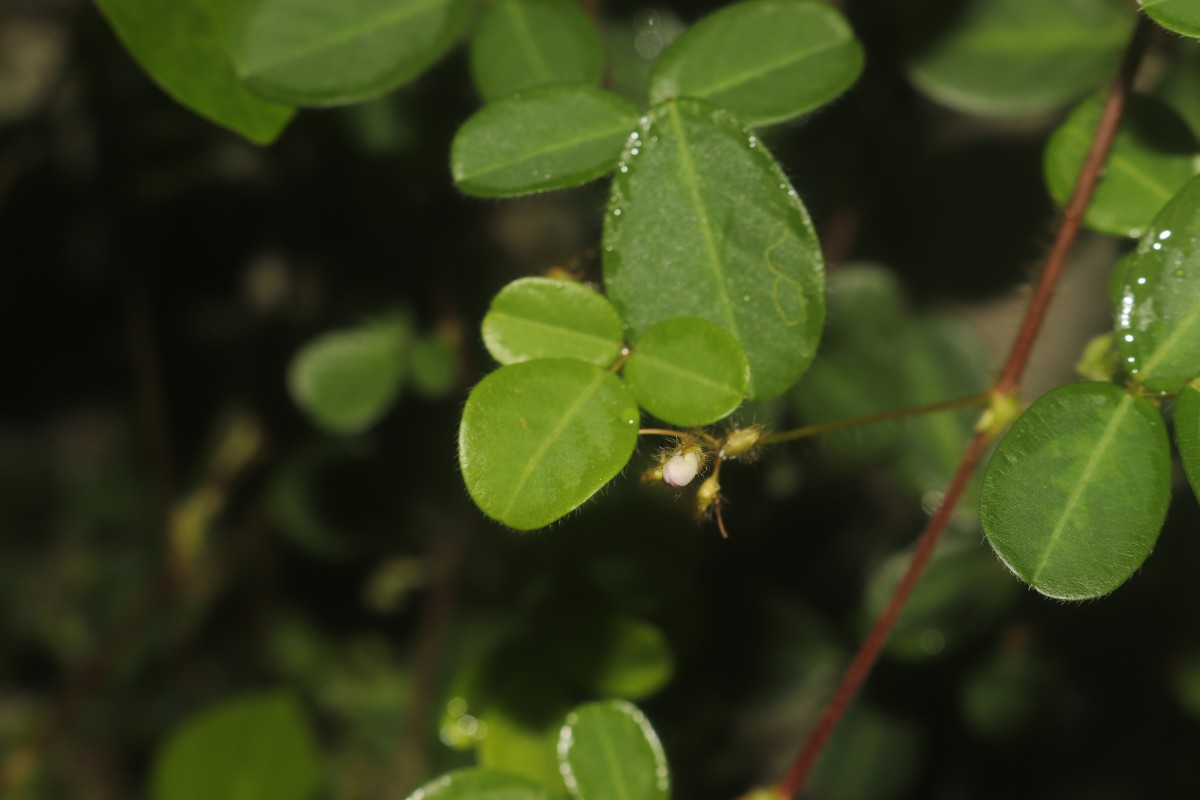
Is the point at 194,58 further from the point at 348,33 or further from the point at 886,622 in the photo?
the point at 886,622

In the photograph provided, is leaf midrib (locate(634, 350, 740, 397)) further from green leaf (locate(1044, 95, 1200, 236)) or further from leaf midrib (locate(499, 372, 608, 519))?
green leaf (locate(1044, 95, 1200, 236))

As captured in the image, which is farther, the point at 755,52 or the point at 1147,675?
the point at 1147,675

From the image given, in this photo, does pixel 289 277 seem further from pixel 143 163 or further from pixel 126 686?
pixel 126 686

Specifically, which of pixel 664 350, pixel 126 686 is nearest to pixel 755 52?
pixel 664 350

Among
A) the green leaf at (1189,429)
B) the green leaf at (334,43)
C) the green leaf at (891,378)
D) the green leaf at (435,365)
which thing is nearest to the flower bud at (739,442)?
the green leaf at (1189,429)

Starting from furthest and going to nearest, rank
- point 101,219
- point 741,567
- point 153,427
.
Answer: point 101,219, point 153,427, point 741,567

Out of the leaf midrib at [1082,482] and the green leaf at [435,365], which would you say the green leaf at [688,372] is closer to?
the leaf midrib at [1082,482]

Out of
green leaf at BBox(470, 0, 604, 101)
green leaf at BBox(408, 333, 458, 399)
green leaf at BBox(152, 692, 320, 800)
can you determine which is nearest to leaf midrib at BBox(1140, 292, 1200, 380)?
green leaf at BBox(470, 0, 604, 101)
